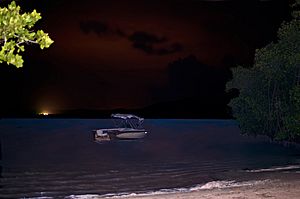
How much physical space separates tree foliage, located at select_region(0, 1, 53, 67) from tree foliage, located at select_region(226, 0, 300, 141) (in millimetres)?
22576

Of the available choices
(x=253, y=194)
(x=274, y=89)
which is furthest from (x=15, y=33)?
(x=274, y=89)

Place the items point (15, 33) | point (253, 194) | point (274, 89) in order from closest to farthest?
1. point (15, 33)
2. point (253, 194)
3. point (274, 89)

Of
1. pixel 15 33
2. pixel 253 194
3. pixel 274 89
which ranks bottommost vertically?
pixel 253 194

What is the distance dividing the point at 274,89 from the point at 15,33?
3498 cm

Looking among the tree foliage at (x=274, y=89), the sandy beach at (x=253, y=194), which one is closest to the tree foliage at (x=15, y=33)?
the sandy beach at (x=253, y=194)

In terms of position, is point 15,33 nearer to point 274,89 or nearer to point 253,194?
point 253,194

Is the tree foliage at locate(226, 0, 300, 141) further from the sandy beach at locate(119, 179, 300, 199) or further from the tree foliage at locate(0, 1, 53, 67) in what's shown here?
the tree foliage at locate(0, 1, 53, 67)

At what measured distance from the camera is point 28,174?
27.5m

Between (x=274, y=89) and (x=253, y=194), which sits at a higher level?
(x=274, y=89)

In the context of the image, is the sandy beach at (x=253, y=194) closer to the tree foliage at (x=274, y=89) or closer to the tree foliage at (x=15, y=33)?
the tree foliage at (x=15, y=33)

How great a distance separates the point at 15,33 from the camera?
5746 mm

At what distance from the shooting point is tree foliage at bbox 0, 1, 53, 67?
5.60 meters

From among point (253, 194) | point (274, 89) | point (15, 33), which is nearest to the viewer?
point (15, 33)

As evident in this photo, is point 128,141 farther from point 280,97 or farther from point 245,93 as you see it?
point 280,97
